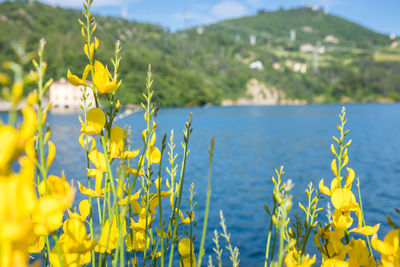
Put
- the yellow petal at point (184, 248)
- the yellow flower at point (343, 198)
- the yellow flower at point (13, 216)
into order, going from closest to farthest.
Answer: the yellow flower at point (13, 216)
the yellow flower at point (343, 198)
the yellow petal at point (184, 248)

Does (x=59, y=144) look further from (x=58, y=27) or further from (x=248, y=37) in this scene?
A: (x=248, y=37)

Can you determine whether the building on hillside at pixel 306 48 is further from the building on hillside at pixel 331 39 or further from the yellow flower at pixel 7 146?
the yellow flower at pixel 7 146

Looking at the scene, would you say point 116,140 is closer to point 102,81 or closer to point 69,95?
point 102,81

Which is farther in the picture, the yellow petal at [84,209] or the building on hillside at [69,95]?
the building on hillside at [69,95]

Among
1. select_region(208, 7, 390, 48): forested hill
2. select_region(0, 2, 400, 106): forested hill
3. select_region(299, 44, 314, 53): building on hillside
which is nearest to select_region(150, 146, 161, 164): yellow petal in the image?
select_region(0, 2, 400, 106): forested hill

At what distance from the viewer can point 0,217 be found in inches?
11.5

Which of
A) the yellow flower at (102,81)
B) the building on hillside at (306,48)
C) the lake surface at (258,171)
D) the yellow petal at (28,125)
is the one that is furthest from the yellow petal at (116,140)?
the building on hillside at (306,48)

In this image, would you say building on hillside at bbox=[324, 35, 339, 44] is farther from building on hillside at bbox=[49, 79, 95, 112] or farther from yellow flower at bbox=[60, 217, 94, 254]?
yellow flower at bbox=[60, 217, 94, 254]

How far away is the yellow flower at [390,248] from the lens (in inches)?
23.8

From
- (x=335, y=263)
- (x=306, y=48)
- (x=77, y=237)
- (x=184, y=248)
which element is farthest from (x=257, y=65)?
(x=77, y=237)

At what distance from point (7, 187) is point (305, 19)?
158 meters

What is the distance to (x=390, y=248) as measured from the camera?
24.4 inches

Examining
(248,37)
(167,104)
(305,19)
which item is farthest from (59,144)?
(305,19)

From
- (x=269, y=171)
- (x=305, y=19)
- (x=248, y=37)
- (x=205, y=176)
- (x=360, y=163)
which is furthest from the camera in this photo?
(x=305, y=19)
